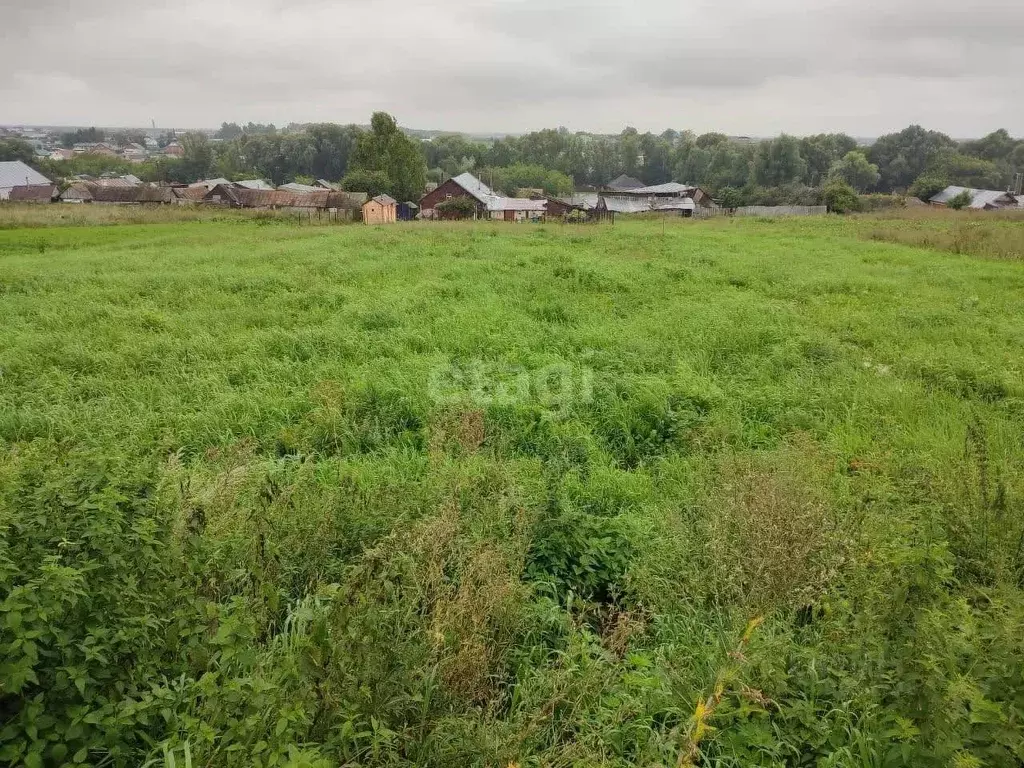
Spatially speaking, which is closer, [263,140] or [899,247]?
[899,247]

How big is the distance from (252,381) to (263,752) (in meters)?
5.62

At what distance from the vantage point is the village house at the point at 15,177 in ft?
178

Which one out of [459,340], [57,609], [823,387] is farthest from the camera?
[459,340]

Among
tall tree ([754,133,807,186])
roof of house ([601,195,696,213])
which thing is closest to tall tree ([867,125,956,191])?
tall tree ([754,133,807,186])

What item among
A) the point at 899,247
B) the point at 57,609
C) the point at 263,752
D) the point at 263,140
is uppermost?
the point at 263,140

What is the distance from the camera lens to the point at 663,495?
4.92 m

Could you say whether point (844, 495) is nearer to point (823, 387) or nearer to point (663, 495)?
point (663, 495)

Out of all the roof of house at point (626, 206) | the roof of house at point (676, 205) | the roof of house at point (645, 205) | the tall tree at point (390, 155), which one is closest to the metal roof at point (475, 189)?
the tall tree at point (390, 155)

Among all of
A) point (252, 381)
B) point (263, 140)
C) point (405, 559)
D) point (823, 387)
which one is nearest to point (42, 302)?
point (252, 381)

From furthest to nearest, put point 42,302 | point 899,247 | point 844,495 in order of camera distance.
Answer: point 899,247
point 42,302
point 844,495

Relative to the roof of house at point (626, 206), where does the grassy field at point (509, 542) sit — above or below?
below

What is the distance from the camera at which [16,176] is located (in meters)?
57.0

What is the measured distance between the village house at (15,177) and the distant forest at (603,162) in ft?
79.6

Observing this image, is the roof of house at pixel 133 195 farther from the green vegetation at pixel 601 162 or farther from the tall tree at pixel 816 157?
the tall tree at pixel 816 157
